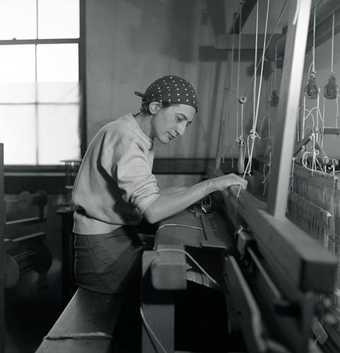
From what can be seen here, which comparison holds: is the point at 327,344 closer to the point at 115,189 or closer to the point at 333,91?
the point at 115,189

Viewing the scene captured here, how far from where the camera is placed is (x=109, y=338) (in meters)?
1.48

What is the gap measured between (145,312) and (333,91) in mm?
1340

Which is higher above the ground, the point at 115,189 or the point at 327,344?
the point at 115,189

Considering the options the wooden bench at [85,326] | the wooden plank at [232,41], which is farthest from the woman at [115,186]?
the wooden plank at [232,41]

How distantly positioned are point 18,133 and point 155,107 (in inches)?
98.4

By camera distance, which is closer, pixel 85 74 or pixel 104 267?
pixel 104 267

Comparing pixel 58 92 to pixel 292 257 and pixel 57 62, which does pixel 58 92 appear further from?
pixel 292 257

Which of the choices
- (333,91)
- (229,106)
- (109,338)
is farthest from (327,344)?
(229,106)

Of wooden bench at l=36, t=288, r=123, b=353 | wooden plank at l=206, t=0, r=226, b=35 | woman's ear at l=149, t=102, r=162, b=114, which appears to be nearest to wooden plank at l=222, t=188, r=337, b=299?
wooden bench at l=36, t=288, r=123, b=353

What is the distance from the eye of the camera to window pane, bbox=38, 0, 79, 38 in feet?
12.6

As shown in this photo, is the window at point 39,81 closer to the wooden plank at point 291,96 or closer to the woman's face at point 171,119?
the woman's face at point 171,119

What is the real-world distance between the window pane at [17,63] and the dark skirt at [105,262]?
2486mm

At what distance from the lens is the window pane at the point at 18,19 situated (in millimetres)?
3930

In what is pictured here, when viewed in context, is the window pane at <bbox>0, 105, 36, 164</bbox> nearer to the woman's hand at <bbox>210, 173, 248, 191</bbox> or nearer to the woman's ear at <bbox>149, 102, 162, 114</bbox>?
the woman's ear at <bbox>149, 102, 162, 114</bbox>
